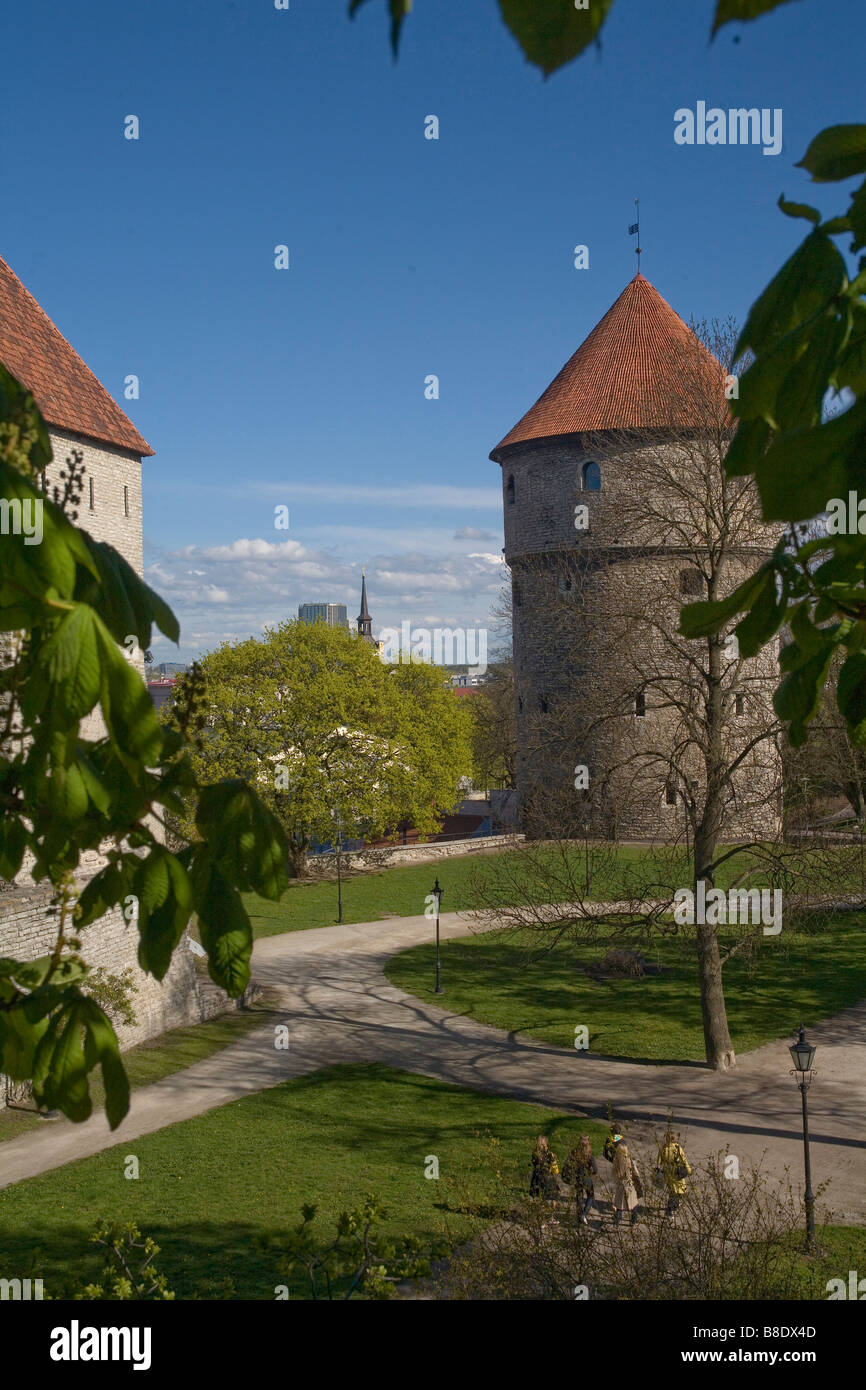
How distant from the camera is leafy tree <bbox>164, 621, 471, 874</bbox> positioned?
35.3 metres

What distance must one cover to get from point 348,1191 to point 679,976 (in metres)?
12.6

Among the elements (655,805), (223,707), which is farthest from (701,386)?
(223,707)

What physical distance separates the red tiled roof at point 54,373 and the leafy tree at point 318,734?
12.7 meters

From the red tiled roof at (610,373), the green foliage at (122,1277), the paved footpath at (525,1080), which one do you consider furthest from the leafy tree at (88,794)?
the red tiled roof at (610,373)

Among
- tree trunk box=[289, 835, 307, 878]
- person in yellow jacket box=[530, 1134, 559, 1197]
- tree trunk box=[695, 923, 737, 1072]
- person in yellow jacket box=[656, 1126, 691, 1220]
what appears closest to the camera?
person in yellow jacket box=[656, 1126, 691, 1220]

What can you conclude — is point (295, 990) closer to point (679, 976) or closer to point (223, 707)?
point (679, 976)

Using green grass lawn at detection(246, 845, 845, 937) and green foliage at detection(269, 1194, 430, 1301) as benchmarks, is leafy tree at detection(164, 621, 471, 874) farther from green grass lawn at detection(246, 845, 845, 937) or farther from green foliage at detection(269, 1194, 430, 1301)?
green foliage at detection(269, 1194, 430, 1301)

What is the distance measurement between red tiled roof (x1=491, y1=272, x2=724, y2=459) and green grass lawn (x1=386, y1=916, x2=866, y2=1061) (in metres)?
17.7

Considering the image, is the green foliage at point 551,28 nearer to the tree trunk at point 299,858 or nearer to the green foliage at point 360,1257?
the green foliage at point 360,1257

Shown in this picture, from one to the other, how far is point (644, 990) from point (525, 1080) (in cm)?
625

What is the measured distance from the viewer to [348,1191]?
1250 cm

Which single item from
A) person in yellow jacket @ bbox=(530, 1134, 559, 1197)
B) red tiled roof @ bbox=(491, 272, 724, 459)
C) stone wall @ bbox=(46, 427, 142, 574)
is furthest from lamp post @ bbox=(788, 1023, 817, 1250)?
red tiled roof @ bbox=(491, 272, 724, 459)

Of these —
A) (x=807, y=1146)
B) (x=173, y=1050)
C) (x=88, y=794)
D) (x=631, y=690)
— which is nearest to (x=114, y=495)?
(x=173, y=1050)
